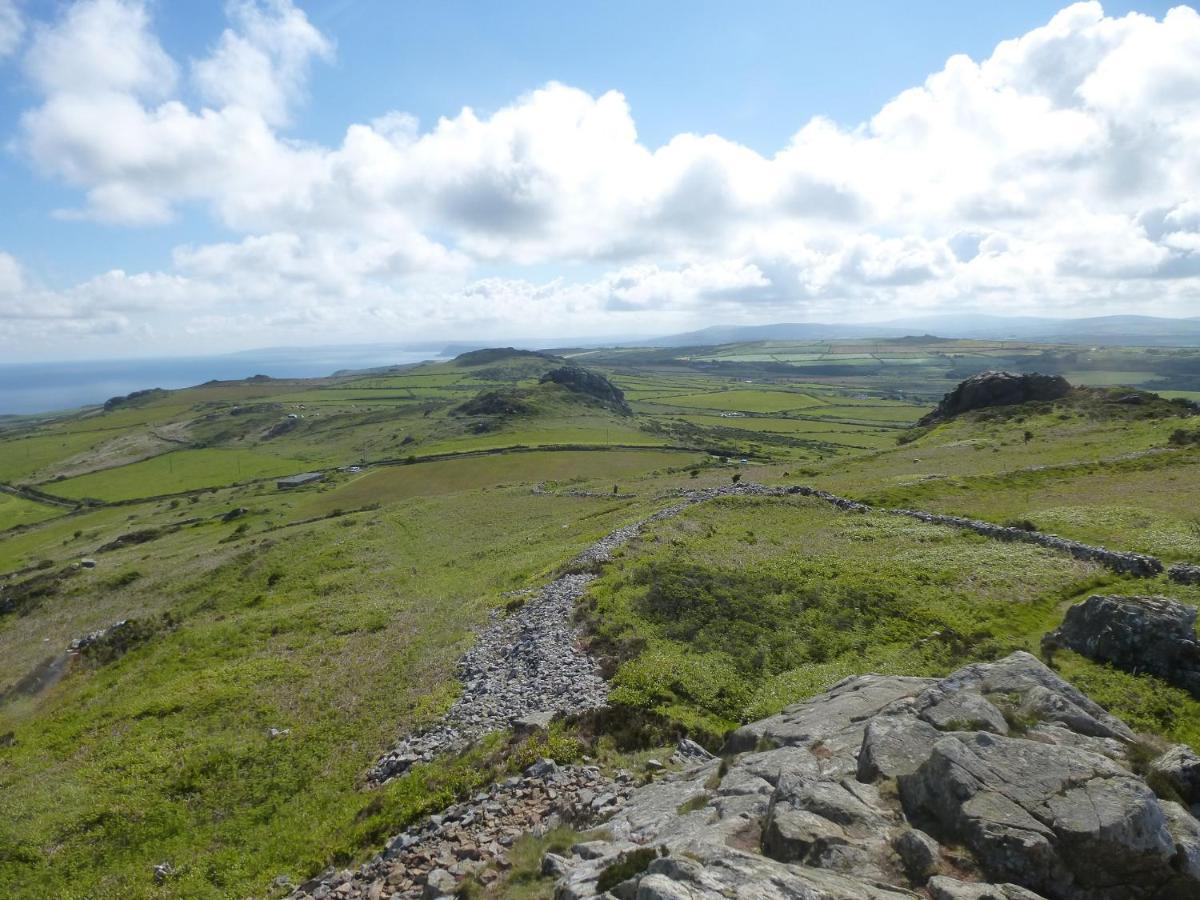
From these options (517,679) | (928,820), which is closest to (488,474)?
(517,679)

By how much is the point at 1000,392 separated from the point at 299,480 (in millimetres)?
139609

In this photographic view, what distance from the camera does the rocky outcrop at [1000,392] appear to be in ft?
369

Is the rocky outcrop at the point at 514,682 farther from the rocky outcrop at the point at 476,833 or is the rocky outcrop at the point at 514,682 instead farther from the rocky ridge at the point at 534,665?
the rocky outcrop at the point at 476,833

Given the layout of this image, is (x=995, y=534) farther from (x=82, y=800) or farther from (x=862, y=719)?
(x=82, y=800)

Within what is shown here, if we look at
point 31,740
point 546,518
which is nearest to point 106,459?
point 546,518

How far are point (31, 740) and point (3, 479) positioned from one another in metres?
204

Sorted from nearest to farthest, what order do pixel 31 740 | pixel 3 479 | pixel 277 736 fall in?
pixel 277 736 → pixel 31 740 → pixel 3 479

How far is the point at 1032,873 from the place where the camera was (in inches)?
444

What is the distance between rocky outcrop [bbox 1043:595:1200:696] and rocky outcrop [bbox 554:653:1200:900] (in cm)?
1098

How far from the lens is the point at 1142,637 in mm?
24453

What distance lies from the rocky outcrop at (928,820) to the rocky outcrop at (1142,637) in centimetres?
1098

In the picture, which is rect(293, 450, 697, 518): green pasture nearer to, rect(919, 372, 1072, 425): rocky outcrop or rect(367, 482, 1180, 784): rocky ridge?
rect(367, 482, 1180, 784): rocky ridge

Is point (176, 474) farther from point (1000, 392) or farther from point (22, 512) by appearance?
point (1000, 392)

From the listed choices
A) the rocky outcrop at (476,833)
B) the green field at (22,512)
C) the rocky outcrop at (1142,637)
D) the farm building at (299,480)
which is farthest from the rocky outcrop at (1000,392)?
the green field at (22,512)
